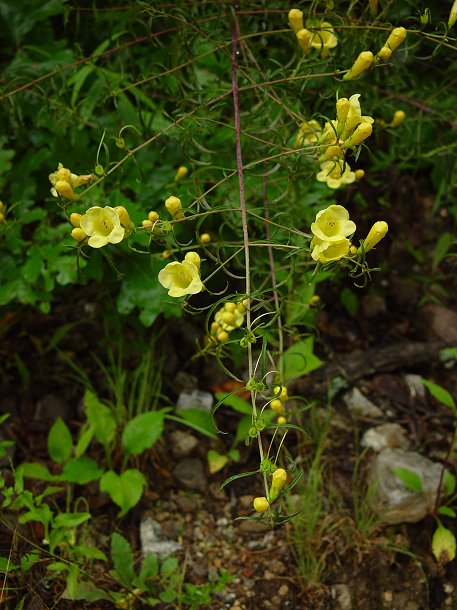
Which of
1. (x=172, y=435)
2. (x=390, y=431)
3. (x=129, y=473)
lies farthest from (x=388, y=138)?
(x=129, y=473)

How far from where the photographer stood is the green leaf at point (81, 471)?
1.76m

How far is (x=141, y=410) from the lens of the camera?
2.02 meters

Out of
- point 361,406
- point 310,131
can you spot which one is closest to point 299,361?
point 361,406

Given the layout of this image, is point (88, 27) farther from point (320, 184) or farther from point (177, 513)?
point (177, 513)

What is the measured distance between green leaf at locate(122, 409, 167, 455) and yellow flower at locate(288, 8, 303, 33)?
3.66 ft

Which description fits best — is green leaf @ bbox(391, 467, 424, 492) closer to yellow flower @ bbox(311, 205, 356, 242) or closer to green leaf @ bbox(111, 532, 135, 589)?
green leaf @ bbox(111, 532, 135, 589)

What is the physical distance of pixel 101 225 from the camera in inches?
45.3

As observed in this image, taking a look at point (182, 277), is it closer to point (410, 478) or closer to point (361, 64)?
point (361, 64)

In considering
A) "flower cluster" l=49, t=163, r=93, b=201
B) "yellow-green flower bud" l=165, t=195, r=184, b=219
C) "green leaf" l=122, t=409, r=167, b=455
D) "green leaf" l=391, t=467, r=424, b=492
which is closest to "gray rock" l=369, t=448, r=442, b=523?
"green leaf" l=391, t=467, r=424, b=492

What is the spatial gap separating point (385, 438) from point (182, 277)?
3.99 ft

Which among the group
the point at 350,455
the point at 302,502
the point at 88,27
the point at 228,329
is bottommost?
the point at 350,455

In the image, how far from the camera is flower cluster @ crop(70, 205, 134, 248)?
112 centimetres

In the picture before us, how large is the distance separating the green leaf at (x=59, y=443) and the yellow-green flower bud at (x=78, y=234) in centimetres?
90

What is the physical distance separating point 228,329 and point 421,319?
4.40ft
